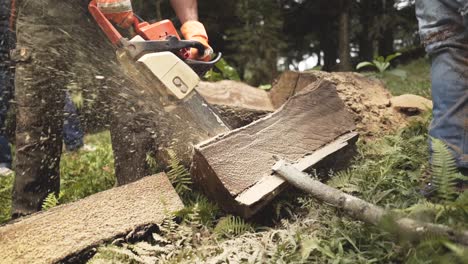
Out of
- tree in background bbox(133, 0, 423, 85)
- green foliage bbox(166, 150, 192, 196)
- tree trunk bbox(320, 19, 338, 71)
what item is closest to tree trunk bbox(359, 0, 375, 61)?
tree in background bbox(133, 0, 423, 85)

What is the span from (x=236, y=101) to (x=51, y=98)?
1333 millimetres

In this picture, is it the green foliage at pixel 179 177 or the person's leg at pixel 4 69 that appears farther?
the person's leg at pixel 4 69

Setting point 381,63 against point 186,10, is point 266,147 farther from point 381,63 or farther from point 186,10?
point 381,63

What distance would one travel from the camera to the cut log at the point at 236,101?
298 cm

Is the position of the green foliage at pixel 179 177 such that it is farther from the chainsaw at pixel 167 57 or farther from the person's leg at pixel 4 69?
the person's leg at pixel 4 69

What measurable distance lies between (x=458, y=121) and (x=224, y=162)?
3.38 ft

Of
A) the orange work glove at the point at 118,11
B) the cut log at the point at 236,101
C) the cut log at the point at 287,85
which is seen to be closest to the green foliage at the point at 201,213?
the cut log at the point at 236,101

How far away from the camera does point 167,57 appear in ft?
7.24

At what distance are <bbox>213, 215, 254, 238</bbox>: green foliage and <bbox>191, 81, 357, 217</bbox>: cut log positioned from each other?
5cm

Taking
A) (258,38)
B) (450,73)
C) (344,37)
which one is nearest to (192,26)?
(450,73)

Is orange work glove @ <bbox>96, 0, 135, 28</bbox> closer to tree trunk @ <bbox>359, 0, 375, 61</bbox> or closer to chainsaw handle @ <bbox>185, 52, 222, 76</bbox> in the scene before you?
chainsaw handle @ <bbox>185, 52, 222, 76</bbox>

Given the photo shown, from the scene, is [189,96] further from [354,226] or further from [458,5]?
[458,5]

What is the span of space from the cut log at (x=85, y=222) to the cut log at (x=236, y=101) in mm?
813

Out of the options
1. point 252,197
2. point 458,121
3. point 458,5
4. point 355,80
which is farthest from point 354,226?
point 355,80
